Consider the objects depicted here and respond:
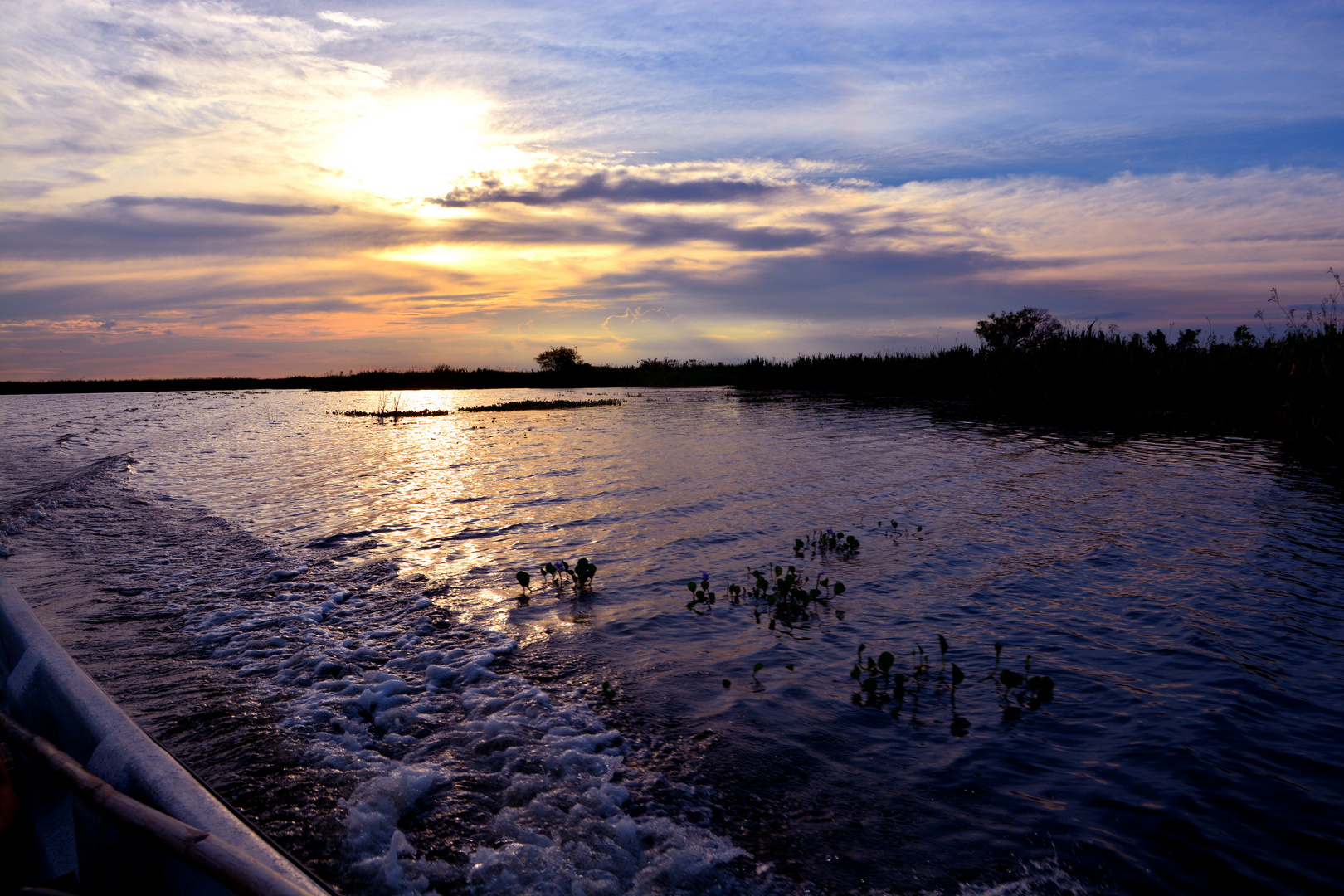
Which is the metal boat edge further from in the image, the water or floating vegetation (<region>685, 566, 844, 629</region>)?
floating vegetation (<region>685, 566, 844, 629</region>)

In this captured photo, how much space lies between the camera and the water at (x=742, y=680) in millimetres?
3975

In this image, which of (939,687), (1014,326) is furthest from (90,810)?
(1014,326)

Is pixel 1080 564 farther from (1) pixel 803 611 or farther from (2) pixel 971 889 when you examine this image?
(2) pixel 971 889

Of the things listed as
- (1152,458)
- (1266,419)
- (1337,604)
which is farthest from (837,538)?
(1266,419)

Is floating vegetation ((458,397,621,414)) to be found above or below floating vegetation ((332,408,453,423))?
above

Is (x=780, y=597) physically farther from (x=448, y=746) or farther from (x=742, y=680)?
(x=448, y=746)

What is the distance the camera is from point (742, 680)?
6156 millimetres

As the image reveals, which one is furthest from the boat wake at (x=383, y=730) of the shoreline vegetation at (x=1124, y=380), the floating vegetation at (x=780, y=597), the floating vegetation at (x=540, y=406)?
the floating vegetation at (x=540, y=406)

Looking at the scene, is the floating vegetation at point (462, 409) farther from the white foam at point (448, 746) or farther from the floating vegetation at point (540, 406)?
the white foam at point (448, 746)

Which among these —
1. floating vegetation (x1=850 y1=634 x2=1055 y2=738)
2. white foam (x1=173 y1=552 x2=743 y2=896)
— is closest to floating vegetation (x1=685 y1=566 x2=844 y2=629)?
floating vegetation (x1=850 y1=634 x2=1055 y2=738)

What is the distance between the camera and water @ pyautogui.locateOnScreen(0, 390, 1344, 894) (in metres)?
3.97

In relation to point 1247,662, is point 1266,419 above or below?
above

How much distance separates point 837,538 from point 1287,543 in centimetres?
675

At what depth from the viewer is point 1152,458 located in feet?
57.0
